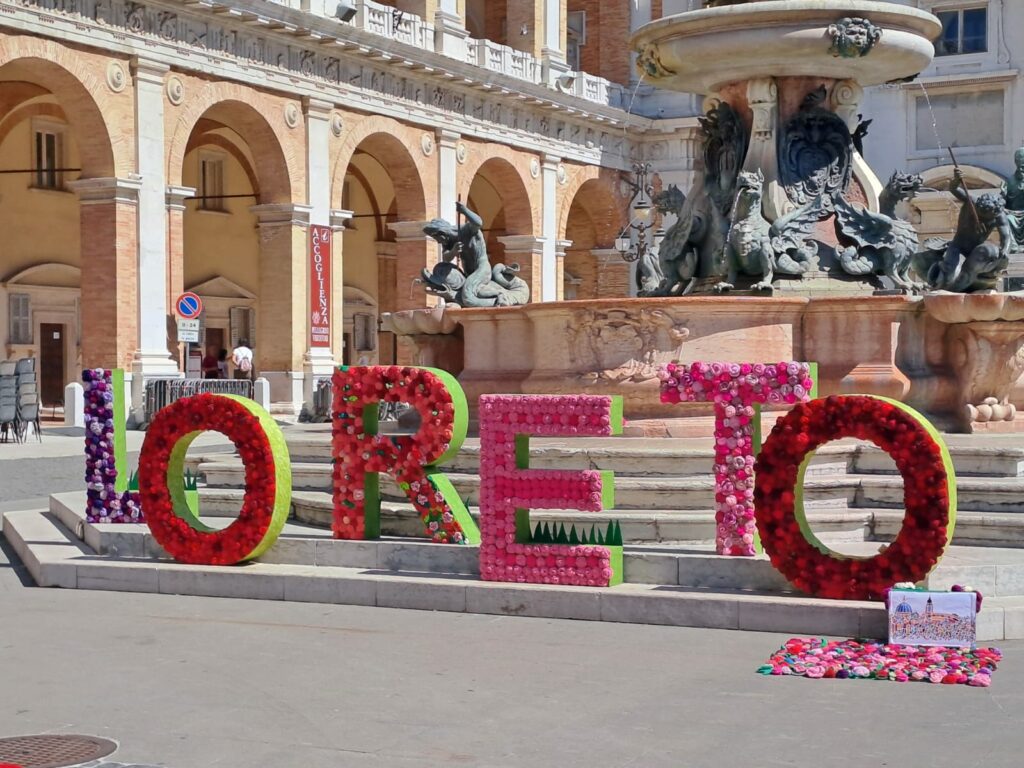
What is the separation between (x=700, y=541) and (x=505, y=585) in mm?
1292

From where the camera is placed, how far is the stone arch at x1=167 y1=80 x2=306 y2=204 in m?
27.8

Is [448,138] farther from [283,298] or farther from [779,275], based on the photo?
[779,275]

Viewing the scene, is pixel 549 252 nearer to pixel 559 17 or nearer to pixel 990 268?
pixel 559 17

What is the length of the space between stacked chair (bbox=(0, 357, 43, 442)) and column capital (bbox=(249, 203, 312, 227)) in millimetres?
8193

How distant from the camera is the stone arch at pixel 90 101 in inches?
963

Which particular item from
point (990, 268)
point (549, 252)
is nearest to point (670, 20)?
point (990, 268)

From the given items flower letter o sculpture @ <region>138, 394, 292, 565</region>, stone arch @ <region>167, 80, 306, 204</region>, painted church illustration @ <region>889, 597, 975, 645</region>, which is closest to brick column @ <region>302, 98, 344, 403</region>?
stone arch @ <region>167, 80, 306, 204</region>

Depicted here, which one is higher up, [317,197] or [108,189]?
[317,197]

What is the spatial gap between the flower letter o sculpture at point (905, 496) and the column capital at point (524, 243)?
1192 inches

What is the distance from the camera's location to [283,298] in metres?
29.7

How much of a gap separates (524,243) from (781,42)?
83.6 ft

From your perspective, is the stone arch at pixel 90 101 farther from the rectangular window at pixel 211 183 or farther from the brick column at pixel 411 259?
the rectangular window at pixel 211 183

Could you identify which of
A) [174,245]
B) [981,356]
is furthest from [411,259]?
[981,356]

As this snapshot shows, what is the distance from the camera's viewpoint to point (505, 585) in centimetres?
800
